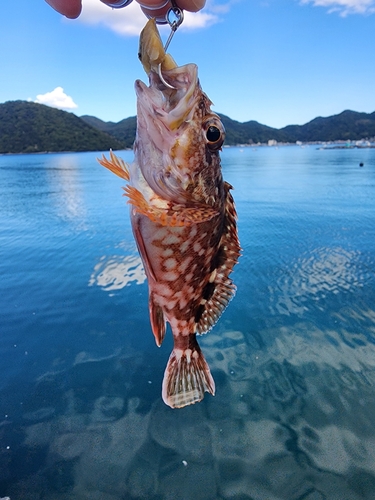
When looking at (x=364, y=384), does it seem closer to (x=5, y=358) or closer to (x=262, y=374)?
(x=262, y=374)

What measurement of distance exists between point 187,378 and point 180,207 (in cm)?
176

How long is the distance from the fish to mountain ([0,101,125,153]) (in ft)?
446

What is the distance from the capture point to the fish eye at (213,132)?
7.97ft

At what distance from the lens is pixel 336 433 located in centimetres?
605

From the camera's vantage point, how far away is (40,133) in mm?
138875

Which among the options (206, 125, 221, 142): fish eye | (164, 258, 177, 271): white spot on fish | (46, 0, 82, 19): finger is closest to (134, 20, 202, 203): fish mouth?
(206, 125, 221, 142): fish eye

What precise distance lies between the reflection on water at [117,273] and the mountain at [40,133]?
124778 mm

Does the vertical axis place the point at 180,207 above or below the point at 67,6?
below

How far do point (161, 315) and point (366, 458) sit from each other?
17.3 ft

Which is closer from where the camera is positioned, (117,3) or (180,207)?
(180,207)

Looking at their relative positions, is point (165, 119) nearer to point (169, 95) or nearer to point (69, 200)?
point (169, 95)

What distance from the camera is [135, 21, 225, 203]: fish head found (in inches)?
85.0

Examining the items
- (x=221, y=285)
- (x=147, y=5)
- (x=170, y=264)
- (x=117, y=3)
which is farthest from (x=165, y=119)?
(x=221, y=285)

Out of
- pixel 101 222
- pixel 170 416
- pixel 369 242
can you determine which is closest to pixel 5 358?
pixel 170 416
